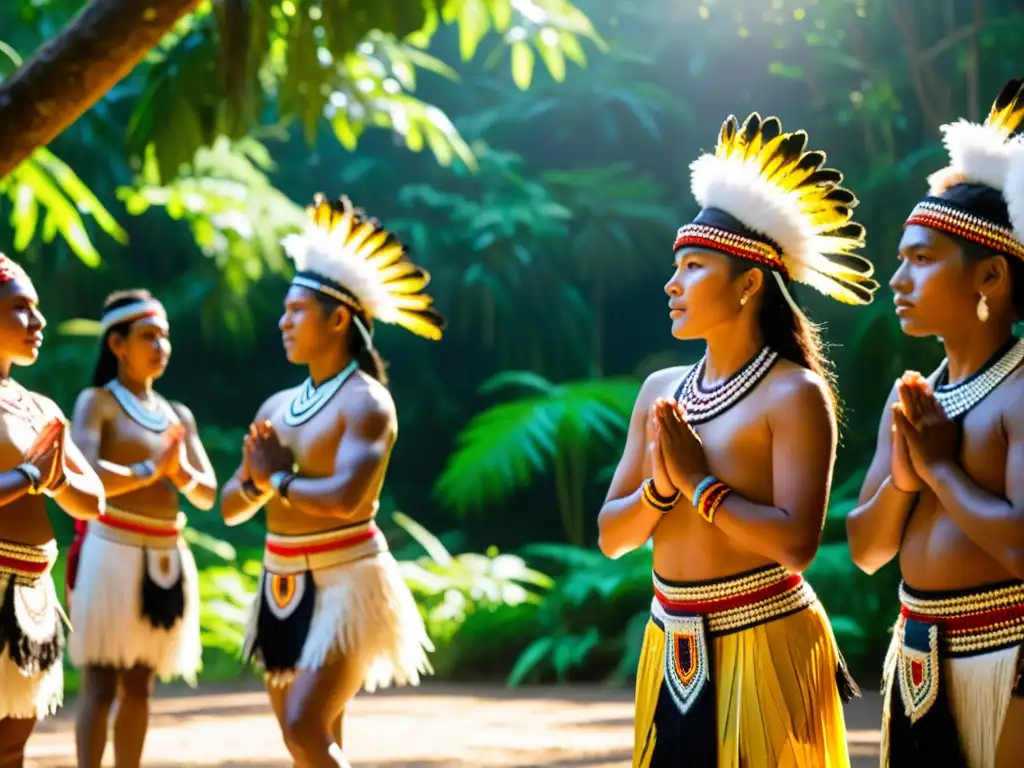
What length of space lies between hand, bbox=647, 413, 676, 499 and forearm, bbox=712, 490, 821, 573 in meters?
0.13

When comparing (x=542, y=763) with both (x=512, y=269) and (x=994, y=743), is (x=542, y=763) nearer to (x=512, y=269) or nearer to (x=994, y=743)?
(x=994, y=743)

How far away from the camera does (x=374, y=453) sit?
3910 mm

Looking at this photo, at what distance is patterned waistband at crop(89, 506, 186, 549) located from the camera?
16.0 feet

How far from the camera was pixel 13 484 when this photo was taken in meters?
3.40

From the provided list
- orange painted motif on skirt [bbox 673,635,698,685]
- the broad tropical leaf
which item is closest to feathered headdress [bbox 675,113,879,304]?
orange painted motif on skirt [bbox 673,635,698,685]

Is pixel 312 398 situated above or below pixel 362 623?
above

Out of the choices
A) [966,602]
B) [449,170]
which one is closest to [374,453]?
[966,602]

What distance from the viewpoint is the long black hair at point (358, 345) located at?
418 centimetres

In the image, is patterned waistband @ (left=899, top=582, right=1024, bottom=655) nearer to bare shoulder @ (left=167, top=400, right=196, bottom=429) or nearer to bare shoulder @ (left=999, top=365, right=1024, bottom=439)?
bare shoulder @ (left=999, top=365, right=1024, bottom=439)

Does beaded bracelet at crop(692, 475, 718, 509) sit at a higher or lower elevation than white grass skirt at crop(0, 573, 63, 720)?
higher

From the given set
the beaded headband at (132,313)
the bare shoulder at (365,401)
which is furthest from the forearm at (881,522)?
the beaded headband at (132,313)

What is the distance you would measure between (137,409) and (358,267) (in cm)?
121

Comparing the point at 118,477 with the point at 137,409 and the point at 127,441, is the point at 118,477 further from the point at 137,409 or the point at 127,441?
the point at 137,409

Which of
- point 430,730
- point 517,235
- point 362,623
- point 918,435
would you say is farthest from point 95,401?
point 517,235
